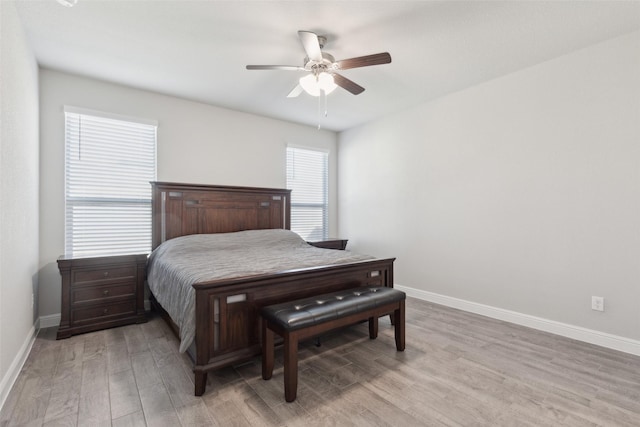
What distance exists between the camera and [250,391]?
1.96 metres

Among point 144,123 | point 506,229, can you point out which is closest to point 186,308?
point 144,123

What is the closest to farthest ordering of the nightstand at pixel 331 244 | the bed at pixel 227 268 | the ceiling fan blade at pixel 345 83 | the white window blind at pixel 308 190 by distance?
the bed at pixel 227 268 → the ceiling fan blade at pixel 345 83 → the nightstand at pixel 331 244 → the white window blind at pixel 308 190

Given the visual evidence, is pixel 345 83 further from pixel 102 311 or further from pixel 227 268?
pixel 102 311

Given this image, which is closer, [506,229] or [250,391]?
[250,391]

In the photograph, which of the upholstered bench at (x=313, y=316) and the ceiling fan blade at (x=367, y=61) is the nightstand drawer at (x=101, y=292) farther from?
the ceiling fan blade at (x=367, y=61)

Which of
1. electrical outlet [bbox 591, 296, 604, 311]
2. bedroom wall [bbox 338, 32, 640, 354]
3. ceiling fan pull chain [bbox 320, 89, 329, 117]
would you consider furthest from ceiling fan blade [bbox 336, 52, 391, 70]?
electrical outlet [bbox 591, 296, 604, 311]

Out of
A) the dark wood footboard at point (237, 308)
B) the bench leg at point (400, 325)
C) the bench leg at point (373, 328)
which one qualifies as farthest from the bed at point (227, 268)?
the bench leg at point (400, 325)

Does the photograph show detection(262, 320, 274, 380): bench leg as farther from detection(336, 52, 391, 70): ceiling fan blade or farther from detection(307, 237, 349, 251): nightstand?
detection(307, 237, 349, 251): nightstand

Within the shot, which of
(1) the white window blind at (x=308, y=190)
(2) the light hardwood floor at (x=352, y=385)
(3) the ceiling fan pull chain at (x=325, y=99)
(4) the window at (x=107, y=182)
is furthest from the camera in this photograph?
(1) the white window blind at (x=308, y=190)

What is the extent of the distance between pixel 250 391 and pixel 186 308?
2.26ft

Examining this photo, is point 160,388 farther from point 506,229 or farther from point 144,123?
point 506,229

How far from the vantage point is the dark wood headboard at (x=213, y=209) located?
3.63 m

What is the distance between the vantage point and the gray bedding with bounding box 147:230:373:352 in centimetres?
212

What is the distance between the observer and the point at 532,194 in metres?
3.08
